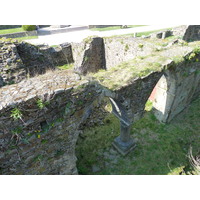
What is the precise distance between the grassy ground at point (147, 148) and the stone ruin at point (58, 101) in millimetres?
789

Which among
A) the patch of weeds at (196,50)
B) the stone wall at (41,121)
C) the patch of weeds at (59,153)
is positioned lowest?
the patch of weeds at (59,153)

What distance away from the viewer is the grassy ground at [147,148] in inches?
271

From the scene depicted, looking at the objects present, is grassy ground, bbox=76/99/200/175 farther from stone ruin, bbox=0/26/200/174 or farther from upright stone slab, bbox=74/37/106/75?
upright stone slab, bbox=74/37/106/75

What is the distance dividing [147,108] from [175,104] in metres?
1.98

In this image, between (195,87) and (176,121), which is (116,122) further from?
(195,87)

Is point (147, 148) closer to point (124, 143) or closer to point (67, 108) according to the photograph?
point (124, 143)

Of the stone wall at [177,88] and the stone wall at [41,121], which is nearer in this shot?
the stone wall at [41,121]

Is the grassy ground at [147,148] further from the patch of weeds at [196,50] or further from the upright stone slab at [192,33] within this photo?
the upright stone slab at [192,33]

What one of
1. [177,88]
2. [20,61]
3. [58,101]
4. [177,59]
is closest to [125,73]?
[177,59]

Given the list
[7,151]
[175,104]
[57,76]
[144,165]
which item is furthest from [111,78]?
[175,104]

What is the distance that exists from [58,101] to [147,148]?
583 cm

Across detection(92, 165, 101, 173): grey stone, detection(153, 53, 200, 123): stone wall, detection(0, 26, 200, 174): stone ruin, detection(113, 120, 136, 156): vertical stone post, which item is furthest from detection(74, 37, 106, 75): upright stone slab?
detection(92, 165, 101, 173): grey stone

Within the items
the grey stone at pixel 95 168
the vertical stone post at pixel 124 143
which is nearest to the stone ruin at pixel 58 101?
the vertical stone post at pixel 124 143

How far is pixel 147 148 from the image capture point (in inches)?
305
